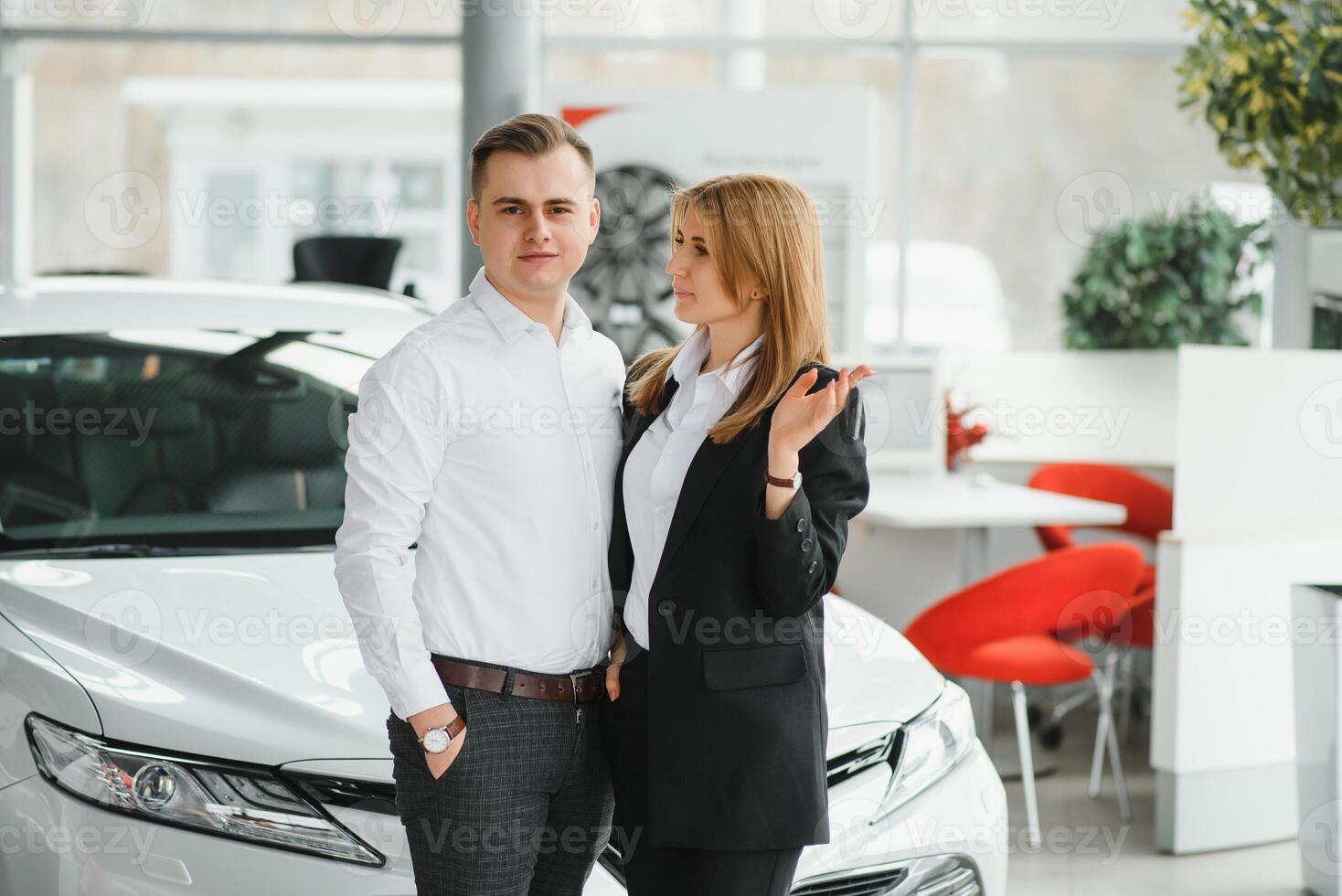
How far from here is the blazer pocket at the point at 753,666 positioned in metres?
1.54

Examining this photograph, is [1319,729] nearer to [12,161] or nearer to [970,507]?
[970,507]

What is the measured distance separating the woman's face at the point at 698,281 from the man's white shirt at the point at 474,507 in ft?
0.60

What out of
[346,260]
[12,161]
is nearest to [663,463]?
[346,260]

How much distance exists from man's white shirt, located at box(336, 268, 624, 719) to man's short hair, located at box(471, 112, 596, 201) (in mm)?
143

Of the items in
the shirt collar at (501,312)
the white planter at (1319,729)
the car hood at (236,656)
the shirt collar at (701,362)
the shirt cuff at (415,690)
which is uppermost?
the shirt collar at (501,312)

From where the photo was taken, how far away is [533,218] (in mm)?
1592

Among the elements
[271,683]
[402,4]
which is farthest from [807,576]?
[402,4]

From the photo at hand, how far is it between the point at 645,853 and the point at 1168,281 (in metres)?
4.69

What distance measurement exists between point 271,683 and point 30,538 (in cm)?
79

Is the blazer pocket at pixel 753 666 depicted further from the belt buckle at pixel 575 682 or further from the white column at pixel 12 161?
the white column at pixel 12 161

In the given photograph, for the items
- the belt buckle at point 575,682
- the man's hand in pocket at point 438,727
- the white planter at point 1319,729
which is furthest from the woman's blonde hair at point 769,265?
the white planter at point 1319,729

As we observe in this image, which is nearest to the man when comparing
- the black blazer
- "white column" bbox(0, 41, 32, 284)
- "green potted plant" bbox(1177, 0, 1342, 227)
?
the black blazer

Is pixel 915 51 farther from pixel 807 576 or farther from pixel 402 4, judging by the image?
pixel 807 576

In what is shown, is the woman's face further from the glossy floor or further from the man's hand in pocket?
the glossy floor
